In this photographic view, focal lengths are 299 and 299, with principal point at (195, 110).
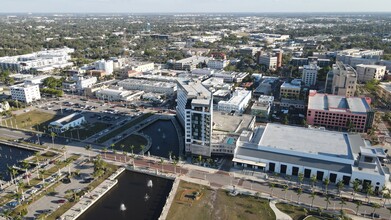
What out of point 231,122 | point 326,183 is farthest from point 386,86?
point 326,183

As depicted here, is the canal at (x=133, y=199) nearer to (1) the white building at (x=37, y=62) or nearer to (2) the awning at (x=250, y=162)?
(2) the awning at (x=250, y=162)

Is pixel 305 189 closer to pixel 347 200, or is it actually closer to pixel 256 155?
pixel 347 200

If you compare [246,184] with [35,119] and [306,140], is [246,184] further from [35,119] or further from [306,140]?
[35,119]

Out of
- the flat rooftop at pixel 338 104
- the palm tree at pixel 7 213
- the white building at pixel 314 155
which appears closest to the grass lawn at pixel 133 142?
the white building at pixel 314 155

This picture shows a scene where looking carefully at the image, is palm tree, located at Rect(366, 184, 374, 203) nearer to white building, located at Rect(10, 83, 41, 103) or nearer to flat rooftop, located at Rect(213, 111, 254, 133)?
flat rooftop, located at Rect(213, 111, 254, 133)

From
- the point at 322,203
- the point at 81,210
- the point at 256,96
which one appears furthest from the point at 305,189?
the point at 256,96
